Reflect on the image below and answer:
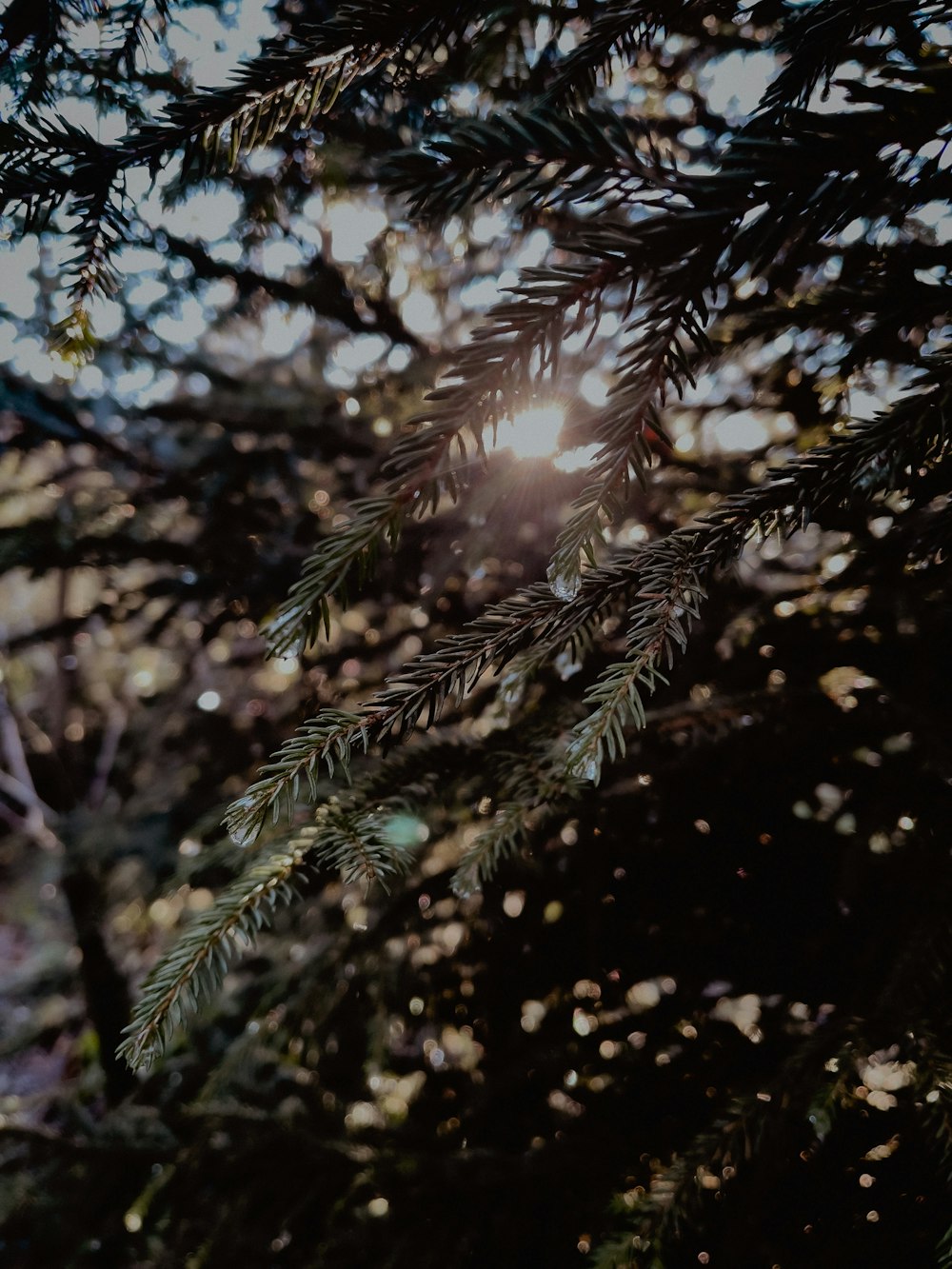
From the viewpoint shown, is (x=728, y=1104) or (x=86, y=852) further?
(x=86, y=852)

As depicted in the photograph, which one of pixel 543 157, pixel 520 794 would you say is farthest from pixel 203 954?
pixel 543 157

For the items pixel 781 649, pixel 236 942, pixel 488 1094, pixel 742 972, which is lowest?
pixel 488 1094

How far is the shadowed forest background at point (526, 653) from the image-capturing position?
0.72m

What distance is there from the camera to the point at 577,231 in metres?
0.65

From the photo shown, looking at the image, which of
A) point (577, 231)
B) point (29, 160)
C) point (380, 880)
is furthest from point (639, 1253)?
point (29, 160)

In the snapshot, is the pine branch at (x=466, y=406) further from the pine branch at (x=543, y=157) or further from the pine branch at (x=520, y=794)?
the pine branch at (x=520, y=794)

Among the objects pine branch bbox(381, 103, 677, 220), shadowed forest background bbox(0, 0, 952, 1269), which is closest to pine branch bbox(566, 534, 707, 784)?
shadowed forest background bbox(0, 0, 952, 1269)

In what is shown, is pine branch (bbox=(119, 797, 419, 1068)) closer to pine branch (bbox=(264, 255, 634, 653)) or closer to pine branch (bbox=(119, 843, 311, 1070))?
pine branch (bbox=(119, 843, 311, 1070))

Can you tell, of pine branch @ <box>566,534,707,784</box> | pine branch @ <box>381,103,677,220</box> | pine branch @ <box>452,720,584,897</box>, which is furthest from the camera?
pine branch @ <box>452,720,584,897</box>

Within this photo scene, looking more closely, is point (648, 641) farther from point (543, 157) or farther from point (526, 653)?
point (543, 157)

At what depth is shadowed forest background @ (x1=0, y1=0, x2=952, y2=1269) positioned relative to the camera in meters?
0.72

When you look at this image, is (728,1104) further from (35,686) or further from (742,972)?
(35,686)

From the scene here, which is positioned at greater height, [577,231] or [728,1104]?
[577,231]

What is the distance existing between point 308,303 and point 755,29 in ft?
4.55
